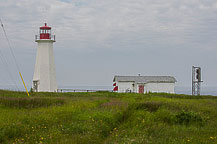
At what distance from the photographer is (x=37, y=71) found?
38.6 metres

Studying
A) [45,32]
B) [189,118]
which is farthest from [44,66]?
[189,118]

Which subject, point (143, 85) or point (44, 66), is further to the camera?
point (143, 85)

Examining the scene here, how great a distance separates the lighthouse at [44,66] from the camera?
3831 cm

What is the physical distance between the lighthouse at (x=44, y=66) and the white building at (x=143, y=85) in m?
10.6

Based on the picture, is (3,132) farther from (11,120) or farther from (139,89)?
(139,89)

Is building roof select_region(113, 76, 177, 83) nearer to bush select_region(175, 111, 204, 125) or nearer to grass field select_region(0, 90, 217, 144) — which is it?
grass field select_region(0, 90, 217, 144)

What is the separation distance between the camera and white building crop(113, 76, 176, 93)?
44750mm

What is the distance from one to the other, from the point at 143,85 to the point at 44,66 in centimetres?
1562

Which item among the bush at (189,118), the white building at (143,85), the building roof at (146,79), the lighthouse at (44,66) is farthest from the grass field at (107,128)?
the building roof at (146,79)

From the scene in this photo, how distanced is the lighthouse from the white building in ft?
34.8

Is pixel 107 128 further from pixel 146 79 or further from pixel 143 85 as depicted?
pixel 146 79

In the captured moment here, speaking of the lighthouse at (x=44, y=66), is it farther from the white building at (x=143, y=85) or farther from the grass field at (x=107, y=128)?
the grass field at (x=107, y=128)

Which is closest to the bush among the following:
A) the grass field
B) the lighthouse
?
the grass field

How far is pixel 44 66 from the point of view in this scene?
127ft
